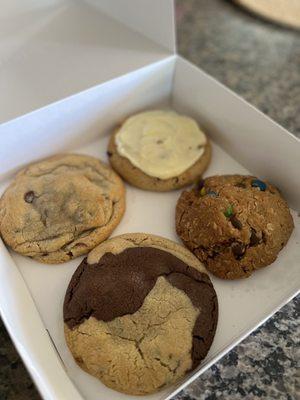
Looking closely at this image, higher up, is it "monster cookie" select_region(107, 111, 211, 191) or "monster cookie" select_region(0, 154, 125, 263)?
"monster cookie" select_region(107, 111, 211, 191)

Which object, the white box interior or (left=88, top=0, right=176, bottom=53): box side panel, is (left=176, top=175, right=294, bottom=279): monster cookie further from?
(left=88, top=0, right=176, bottom=53): box side panel

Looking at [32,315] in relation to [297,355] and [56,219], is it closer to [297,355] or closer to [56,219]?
[56,219]

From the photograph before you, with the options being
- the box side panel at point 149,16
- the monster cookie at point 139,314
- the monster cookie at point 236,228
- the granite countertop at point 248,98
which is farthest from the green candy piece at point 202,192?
the box side panel at point 149,16

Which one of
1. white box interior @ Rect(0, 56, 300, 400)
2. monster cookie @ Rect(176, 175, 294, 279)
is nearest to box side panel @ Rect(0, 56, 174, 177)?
white box interior @ Rect(0, 56, 300, 400)

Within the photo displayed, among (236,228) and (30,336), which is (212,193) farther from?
(30,336)

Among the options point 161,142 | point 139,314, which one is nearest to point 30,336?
point 139,314

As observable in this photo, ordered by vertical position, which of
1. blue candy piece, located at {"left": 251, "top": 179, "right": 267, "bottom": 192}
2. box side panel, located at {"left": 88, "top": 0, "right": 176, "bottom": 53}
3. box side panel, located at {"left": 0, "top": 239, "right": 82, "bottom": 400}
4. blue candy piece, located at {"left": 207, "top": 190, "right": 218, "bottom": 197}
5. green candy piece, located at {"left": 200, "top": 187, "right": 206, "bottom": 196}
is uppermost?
box side panel, located at {"left": 88, "top": 0, "right": 176, "bottom": 53}
